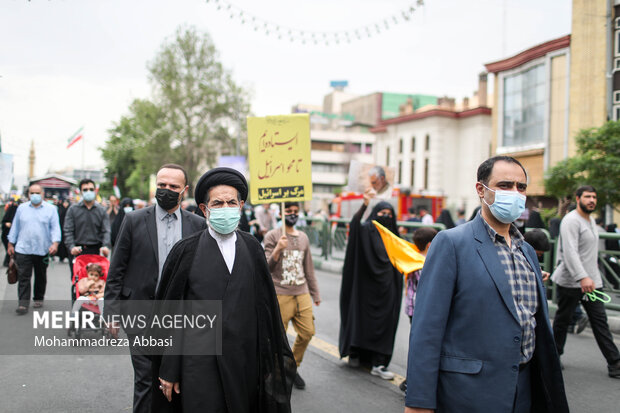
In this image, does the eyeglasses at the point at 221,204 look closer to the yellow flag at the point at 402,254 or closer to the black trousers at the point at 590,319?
the yellow flag at the point at 402,254

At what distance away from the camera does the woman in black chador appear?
5516mm

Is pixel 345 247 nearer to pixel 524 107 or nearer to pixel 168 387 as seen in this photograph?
pixel 168 387

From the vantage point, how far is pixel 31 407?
14.0 ft

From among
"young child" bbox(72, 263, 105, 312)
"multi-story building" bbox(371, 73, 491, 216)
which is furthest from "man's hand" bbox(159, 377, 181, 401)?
"multi-story building" bbox(371, 73, 491, 216)

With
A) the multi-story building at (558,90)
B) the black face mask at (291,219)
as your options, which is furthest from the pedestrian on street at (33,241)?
the multi-story building at (558,90)

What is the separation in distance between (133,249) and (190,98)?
124 feet

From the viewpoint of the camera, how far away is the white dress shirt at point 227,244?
9.71 feet

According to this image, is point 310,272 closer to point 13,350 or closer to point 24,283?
point 13,350

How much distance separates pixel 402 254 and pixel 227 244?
2.52 m

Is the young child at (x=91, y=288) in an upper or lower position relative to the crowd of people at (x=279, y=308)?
lower

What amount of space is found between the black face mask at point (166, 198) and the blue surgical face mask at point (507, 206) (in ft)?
7.66

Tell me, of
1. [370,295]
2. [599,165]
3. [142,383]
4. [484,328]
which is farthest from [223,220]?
[599,165]

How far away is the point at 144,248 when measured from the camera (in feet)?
12.4

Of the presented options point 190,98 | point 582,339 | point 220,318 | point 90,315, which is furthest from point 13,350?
point 190,98
